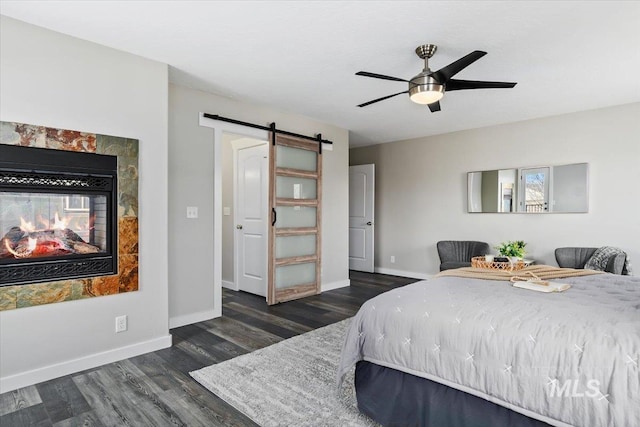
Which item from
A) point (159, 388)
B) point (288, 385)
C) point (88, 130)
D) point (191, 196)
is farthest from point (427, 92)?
point (159, 388)

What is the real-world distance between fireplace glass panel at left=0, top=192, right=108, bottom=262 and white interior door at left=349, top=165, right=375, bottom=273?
187 inches

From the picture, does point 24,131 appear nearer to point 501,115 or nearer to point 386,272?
point 501,115

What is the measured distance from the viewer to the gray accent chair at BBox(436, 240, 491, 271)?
5273 millimetres

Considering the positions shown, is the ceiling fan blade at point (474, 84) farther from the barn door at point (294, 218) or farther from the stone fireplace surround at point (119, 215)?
the stone fireplace surround at point (119, 215)

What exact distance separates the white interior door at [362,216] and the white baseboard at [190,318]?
3618 millimetres

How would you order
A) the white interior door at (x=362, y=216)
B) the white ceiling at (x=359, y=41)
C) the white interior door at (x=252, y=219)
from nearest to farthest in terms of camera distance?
the white ceiling at (x=359, y=41) < the white interior door at (x=252, y=219) < the white interior door at (x=362, y=216)

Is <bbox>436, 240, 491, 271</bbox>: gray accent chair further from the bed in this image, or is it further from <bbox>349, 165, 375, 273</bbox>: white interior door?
the bed

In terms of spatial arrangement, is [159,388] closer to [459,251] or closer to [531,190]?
[459,251]

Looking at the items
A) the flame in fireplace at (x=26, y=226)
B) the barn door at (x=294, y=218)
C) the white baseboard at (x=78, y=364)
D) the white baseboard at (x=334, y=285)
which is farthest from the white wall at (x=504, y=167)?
the flame in fireplace at (x=26, y=226)

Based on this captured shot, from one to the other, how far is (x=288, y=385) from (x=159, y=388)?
89cm

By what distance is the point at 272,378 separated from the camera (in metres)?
2.54

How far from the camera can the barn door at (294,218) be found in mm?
4578

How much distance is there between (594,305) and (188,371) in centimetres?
267

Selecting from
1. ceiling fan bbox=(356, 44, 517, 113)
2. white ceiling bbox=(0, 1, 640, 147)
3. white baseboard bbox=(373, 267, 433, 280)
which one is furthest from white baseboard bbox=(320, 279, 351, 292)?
ceiling fan bbox=(356, 44, 517, 113)
